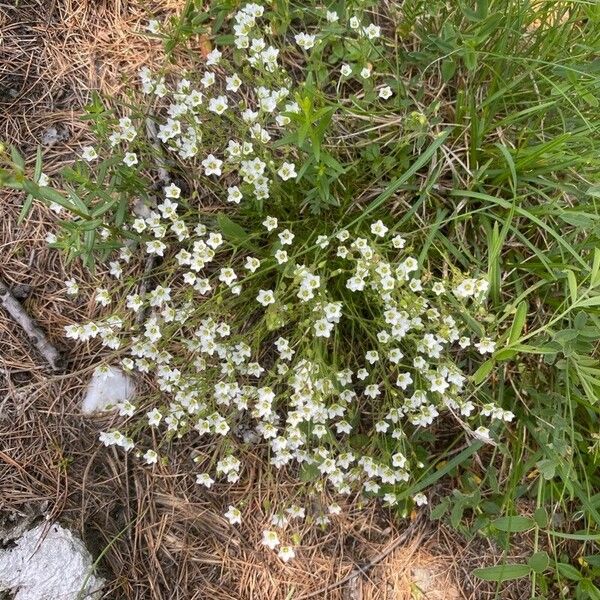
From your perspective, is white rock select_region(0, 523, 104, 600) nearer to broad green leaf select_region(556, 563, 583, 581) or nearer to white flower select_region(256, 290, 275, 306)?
white flower select_region(256, 290, 275, 306)

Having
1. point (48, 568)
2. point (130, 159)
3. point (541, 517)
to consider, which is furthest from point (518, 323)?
point (48, 568)

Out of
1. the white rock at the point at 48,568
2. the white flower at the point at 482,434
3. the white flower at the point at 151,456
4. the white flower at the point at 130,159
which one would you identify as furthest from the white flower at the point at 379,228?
the white rock at the point at 48,568

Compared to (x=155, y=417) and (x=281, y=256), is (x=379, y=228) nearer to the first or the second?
(x=281, y=256)

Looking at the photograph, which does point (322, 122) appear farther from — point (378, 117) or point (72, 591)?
point (72, 591)

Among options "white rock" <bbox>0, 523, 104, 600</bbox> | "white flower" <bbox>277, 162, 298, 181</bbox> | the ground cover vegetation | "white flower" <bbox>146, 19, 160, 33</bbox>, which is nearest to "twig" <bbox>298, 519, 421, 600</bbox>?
the ground cover vegetation

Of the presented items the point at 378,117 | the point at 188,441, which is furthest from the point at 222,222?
the point at 188,441
